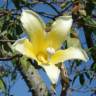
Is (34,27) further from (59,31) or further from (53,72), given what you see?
(53,72)

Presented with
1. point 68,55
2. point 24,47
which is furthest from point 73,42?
point 24,47

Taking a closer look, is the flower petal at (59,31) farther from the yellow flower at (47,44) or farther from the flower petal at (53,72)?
the flower petal at (53,72)

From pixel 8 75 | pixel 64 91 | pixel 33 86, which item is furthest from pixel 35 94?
pixel 64 91

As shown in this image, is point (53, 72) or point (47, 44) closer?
point (53, 72)

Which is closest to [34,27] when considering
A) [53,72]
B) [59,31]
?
[59,31]

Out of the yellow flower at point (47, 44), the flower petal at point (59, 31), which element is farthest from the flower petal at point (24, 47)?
the flower petal at point (59, 31)

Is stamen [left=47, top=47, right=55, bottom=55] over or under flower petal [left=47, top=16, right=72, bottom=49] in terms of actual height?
under

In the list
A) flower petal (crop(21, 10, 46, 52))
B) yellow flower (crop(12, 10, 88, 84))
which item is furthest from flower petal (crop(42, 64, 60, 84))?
flower petal (crop(21, 10, 46, 52))

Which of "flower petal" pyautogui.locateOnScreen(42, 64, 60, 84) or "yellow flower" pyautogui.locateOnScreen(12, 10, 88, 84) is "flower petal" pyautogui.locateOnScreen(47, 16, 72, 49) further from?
"flower petal" pyautogui.locateOnScreen(42, 64, 60, 84)
